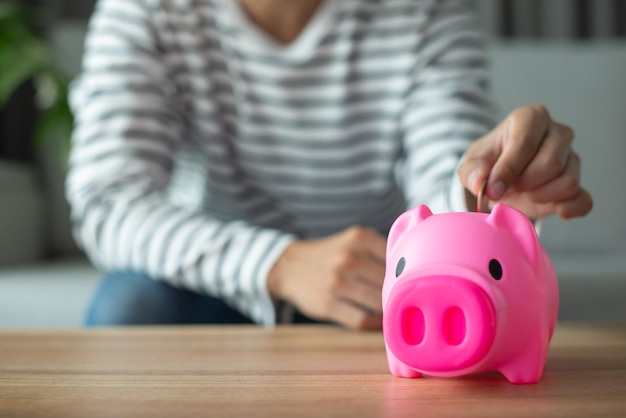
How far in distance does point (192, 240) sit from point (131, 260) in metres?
0.09

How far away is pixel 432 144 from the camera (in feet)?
2.97

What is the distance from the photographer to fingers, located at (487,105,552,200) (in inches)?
20.4

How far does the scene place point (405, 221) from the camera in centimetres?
48

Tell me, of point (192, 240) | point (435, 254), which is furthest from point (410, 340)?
point (192, 240)

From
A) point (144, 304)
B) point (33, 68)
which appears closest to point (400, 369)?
point (144, 304)

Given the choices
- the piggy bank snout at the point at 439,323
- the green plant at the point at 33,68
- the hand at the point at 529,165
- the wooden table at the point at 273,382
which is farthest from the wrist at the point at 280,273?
the green plant at the point at 33,68

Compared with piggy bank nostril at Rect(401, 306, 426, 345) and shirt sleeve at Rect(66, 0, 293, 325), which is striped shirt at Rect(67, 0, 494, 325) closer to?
shirt sleeve at Rect(66, 0, 293, 325)

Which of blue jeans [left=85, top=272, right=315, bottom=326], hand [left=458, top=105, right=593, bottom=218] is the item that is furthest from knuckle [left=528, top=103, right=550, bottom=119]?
blue jeans [left=85, top=272, right=315, bottom=326]

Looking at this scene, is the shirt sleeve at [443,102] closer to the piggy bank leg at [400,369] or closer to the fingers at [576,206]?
the fingers at [576,206]

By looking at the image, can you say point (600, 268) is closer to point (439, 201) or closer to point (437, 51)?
point (437, 51)

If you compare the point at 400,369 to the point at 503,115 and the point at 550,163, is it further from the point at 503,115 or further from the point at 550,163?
the point at 503,115

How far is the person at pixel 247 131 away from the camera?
0.83 meters

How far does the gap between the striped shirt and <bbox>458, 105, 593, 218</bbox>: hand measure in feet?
1.04

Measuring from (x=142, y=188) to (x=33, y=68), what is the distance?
42.7 inches
